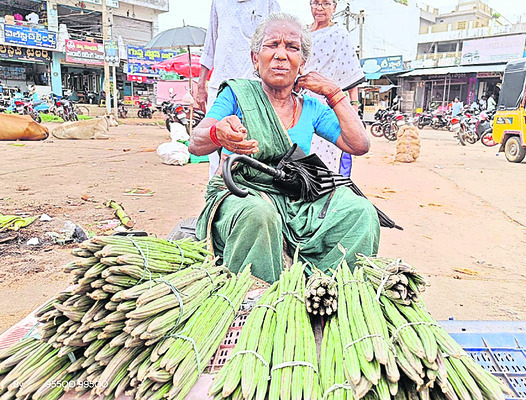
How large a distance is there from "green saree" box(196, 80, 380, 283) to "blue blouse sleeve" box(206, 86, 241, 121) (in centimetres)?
5

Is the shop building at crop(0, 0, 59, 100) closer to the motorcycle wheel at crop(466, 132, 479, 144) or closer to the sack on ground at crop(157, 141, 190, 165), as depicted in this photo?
the sack on ground at crop(157, 141, 190, 165)

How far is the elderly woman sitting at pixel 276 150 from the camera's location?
6.33 ft

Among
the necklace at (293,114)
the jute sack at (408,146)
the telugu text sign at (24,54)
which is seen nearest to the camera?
the necklace at (293,114)

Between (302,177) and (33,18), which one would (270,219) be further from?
(33,18)

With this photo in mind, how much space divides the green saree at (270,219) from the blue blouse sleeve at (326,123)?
33 cm

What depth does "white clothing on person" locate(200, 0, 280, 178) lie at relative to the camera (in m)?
3.56

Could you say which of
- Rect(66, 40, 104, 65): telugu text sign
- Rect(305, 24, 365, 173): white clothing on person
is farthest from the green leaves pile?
Rect(66, 40, 104, 65): telugu text sign

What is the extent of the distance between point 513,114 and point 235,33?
8.96m

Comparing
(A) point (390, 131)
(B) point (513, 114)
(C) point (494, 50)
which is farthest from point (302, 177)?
(C) point (494, 50)

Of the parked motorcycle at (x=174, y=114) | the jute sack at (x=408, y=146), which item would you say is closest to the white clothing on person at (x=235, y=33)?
the jute sack at (x=408, y=146)

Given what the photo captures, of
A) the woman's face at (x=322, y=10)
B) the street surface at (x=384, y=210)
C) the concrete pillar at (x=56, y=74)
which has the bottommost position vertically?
the street surface at (x=384, y=210)

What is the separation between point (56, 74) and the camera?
26.1 meters

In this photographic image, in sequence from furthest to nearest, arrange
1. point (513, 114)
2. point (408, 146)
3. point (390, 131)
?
point (390, 131), point (408, 146), point (513, 114)

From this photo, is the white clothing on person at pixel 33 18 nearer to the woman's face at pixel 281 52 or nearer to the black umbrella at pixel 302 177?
the woman's face at pixel 281 52
